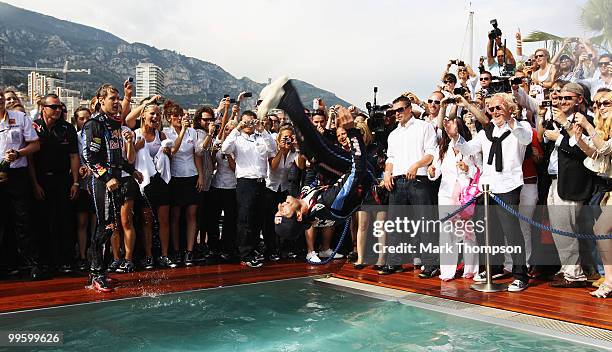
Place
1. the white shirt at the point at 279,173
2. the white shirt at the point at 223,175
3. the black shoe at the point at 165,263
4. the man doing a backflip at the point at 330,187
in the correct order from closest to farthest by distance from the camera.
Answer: the man doing a backflip at the point at 330,187 < the black shoe at the point at 165,263 < the white shirt at the point at 223,175 < the white shirt at the point at 279,173

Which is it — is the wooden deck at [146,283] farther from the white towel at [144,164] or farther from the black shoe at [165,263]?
the white towel at [144,164]

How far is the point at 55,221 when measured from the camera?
7.46 metres

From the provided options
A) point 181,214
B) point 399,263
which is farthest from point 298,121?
point 181,214

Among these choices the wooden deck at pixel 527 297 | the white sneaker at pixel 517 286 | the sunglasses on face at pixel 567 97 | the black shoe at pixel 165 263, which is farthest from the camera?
the black shoe at pixel 165 263

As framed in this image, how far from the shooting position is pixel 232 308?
5.80 meters

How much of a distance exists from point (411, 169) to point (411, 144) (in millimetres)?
349

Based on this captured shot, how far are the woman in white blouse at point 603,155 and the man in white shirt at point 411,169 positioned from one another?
76.2 inches

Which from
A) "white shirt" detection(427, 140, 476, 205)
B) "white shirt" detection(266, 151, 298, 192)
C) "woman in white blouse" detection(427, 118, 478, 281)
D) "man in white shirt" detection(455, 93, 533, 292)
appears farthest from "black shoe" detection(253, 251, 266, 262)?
"man in white shirt" detection(455, 93, 533, 292)

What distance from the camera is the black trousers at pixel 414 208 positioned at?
729 cm

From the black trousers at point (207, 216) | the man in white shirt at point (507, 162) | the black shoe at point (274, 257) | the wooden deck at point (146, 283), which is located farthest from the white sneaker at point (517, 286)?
the black trousers at point (207, 216)

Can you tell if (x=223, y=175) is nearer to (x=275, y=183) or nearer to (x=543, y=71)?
(x=275, y=183)

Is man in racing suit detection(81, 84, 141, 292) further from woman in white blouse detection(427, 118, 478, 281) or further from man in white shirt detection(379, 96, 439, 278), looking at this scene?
woman in white blouse detection(427, 118, 478, 281)

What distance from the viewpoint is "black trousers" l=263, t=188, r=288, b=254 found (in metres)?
8.77

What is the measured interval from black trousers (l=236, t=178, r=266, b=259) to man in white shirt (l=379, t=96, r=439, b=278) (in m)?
2.07
